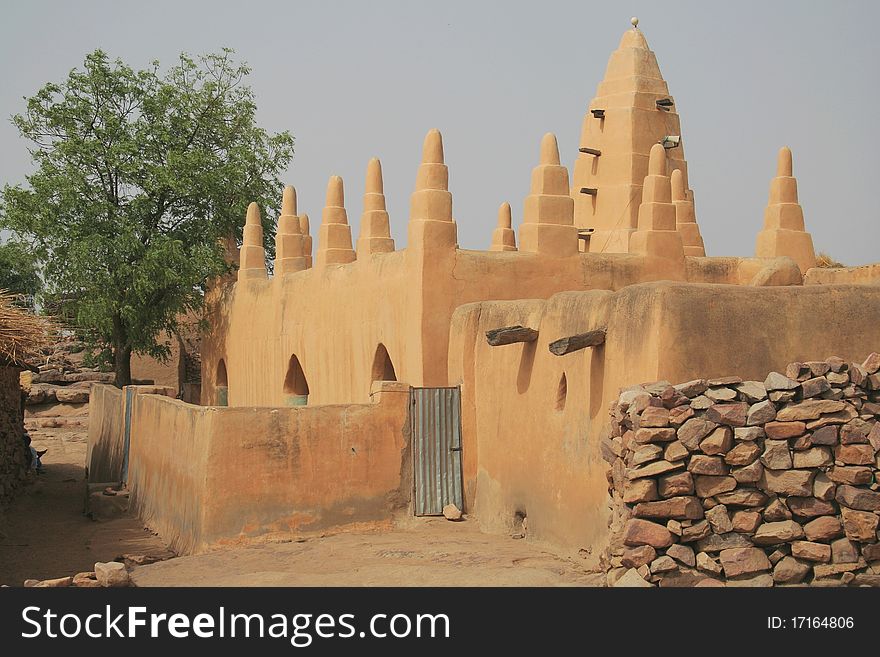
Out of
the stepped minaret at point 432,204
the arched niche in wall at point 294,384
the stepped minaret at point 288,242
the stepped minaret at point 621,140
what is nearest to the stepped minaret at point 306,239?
the stepped minaret at point 288,242

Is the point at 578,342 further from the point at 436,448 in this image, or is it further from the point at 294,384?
the point at 294,384

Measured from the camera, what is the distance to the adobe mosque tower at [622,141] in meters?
19.6

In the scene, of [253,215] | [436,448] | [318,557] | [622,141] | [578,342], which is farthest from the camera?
[253,215]

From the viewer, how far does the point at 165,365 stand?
85.7 feet

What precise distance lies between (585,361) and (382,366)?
5309 millimetres

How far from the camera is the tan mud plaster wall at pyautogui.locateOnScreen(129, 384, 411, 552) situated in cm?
1202

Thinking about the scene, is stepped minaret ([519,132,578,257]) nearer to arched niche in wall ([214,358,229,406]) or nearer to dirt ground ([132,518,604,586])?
dirt ground ([132,518,604,586])

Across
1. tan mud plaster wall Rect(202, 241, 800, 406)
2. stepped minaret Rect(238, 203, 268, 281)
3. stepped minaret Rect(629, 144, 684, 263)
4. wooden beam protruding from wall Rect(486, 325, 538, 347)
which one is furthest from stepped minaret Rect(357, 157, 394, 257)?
stepped minaret Rect(238, 203, 268, 281)

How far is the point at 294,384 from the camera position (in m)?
19.1

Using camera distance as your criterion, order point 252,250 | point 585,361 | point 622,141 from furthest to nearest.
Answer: point 252,250, point 622,141, point 585,361

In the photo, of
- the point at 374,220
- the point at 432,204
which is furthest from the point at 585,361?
the point at 374,220

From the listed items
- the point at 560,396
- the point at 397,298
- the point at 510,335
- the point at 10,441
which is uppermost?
the point at 397,298

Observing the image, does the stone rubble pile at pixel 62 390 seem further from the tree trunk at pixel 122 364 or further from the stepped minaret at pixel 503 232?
the stepped minaret at pixel 503 232

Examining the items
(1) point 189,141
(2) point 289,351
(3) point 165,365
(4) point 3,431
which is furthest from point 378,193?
(3) point 165,365
